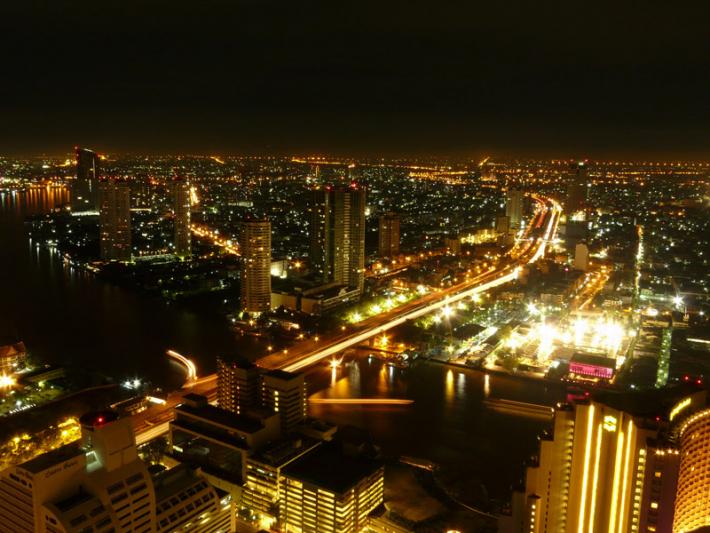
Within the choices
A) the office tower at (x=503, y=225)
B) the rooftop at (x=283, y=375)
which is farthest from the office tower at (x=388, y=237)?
the rooftop at (x=283, y=375)

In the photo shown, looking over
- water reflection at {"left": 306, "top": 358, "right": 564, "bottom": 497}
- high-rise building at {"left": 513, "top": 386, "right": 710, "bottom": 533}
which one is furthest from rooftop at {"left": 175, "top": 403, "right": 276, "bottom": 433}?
high-rise building at {"left": 513, "top": 386, "right": 710, "bottom": 533}

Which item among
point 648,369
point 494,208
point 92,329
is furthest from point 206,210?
point 648,369

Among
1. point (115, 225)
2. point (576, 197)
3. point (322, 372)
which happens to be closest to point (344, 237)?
point (322, 372)

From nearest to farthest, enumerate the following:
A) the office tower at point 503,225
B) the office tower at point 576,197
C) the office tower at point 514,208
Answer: the office tower at point 503,225
the office tower at point 514,208
the office tower at point 576,197

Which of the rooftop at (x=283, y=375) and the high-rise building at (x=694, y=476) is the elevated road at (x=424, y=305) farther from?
the high-rise building at (x=694, y=476)

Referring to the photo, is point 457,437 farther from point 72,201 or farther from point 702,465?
point 72,201

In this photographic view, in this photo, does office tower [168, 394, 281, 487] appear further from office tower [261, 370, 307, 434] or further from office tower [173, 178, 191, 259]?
office tower [173, 178, 191, 259]
